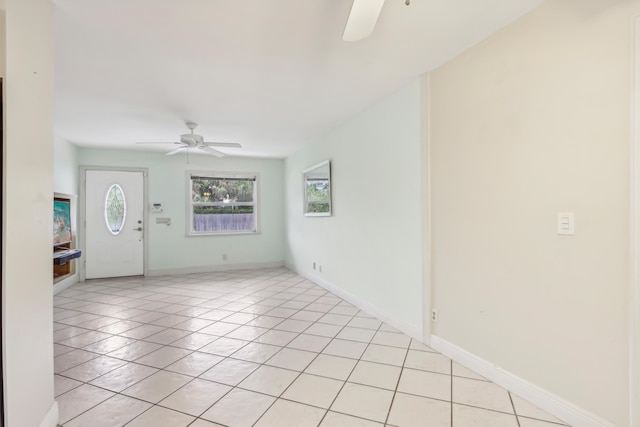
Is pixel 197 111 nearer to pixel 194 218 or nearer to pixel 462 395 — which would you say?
pixel 194 218

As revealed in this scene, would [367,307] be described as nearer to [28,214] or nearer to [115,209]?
[28,214]

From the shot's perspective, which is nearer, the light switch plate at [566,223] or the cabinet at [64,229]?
the light switch plate at [566,223]

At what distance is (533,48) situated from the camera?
71.9 inches

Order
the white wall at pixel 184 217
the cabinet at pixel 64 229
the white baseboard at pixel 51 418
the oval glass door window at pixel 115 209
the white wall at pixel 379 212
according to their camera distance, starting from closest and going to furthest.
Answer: the white baseboard at pixel 51 418 < the white wall at pixel 379 212 < the cabinet at pixel 64 229 < the oval glass door window at pixel 115 209 < the white wall at pixel 184 217

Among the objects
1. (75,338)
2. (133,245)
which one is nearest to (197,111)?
(75,338)

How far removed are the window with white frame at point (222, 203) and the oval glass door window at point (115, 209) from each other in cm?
115

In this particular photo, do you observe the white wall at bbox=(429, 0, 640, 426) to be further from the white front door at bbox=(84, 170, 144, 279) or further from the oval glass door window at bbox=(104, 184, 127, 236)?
the oval glass door window at bbox=(104, 184, 127, 236)

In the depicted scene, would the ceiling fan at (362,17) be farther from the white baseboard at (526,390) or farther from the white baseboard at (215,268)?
the white baseboard at (215,268)

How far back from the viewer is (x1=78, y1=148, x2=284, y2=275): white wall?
5859mm

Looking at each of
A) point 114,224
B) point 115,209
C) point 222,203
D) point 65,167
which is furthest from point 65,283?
point 222,203

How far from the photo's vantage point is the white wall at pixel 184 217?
19.2ft

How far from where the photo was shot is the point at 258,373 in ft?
7.38

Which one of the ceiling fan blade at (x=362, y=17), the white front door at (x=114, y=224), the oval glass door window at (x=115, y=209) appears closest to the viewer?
the ceiling fan blade at (x=362, y=17)

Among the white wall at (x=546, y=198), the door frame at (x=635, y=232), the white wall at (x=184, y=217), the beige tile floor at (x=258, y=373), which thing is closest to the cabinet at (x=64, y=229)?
the white wall at (x=184, y=217)
